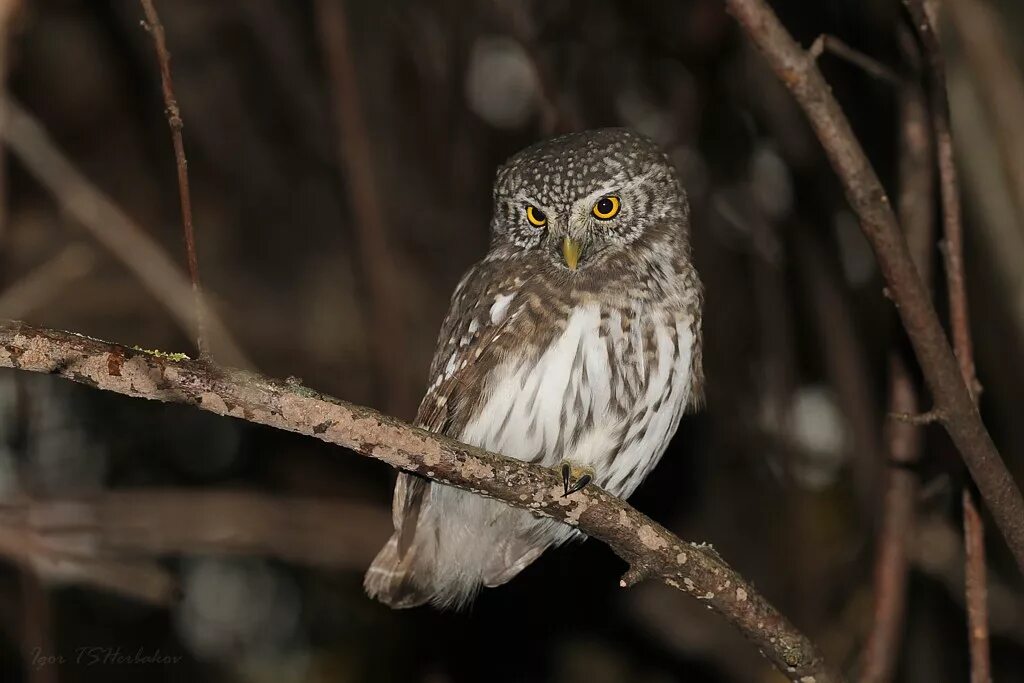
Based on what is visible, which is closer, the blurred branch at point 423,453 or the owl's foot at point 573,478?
the blurred branch at point 423,453

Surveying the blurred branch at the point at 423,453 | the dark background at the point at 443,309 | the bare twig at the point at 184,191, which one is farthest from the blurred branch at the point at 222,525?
the bare twig at the point at 184,191

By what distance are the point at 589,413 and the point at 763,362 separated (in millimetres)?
2530

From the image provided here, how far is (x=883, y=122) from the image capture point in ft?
18.5

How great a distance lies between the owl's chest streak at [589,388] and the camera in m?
3.29

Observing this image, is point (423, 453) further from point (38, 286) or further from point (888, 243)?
point (38, 286)

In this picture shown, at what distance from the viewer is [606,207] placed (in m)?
3.69

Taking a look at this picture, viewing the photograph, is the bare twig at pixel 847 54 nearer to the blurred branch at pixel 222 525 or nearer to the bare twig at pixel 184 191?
the bare twig at pixel 184 191

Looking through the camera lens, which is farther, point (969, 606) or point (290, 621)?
point (290, 621)

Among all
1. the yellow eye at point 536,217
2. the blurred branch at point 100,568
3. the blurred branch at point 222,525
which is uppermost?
the yellow eye at point 536,217

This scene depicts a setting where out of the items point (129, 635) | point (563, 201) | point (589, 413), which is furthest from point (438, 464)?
point (129, 635)

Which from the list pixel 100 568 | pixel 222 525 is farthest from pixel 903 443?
pixel 222 525

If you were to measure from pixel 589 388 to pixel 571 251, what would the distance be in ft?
1.41

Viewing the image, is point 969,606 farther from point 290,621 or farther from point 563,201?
point 290,621

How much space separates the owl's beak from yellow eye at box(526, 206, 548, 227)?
15 centimetres
